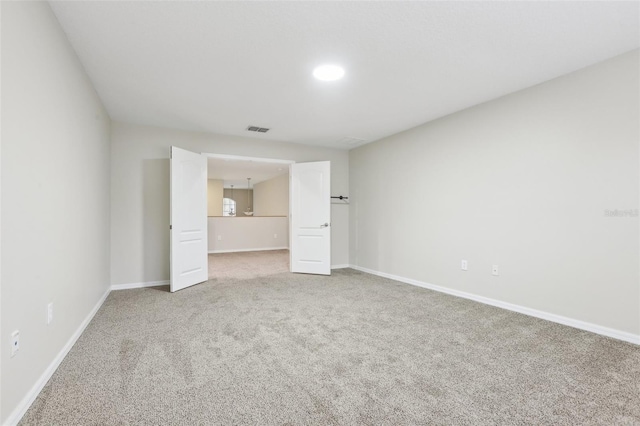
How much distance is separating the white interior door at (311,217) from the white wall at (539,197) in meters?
1.32

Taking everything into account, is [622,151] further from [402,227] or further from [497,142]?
[402,227]

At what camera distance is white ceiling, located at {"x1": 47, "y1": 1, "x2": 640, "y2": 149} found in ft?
6.65

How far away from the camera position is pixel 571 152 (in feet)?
9.48

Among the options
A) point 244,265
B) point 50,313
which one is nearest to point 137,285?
point 244,265

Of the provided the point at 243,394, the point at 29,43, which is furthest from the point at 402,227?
the point at 29,43

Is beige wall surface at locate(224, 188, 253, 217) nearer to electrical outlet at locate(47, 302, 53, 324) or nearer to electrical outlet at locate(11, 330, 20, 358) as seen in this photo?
electrical outlet at locate(47, 302, 53, 324)

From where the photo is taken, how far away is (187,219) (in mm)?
4445

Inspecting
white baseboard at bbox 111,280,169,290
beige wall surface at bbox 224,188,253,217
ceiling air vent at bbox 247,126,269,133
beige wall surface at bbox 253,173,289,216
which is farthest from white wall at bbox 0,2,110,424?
beige wall surface at bbox 224,188,253,217

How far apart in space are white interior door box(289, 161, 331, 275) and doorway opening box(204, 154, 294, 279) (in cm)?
39

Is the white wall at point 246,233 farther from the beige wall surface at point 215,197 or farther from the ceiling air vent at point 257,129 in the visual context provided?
the ceiling air vent at point 257,129

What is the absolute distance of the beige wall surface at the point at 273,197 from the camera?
10.1m

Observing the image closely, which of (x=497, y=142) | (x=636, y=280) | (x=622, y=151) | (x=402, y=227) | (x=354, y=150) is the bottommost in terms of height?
(x=636, y=280)

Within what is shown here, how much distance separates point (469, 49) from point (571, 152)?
1423mm

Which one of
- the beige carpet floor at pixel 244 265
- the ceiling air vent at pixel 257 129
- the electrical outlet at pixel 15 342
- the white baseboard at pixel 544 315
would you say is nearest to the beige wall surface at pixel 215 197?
the beige carpet floor at pixel 244 265
